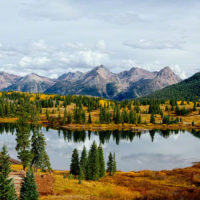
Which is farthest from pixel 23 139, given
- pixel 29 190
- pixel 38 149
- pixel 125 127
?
pixel 125 127

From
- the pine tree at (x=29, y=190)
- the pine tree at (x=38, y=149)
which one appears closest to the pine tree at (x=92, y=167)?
the pine tree at (x=38, y=149)

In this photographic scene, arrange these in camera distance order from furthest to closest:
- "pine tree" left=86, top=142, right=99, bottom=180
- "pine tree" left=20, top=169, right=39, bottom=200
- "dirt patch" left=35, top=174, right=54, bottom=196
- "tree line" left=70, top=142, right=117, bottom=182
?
"tree line" left=70, top=142, right=117, bottom=182 → "pine tree" left=86, top=142, right=99, bottom=180 → "dirt patch" left=35, top=174, right=54, bottom=196 → "pine tree" left=20, top=169, right=39, bottom=200

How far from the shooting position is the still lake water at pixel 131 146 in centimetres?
9825

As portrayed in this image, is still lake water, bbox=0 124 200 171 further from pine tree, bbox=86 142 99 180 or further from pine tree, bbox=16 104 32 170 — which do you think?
pine tree, bbox=16 104 32 170

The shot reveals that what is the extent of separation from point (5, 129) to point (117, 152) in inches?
3676

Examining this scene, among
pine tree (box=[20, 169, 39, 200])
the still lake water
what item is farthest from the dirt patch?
the still lake water

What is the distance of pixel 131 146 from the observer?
129250 millimetres

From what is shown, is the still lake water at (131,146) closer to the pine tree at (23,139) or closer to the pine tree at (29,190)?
the pine tree at (23,139)

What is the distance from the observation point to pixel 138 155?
112 m

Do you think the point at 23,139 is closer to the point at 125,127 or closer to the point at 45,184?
the point at 45,184

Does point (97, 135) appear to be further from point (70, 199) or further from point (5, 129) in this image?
point (70, 199)

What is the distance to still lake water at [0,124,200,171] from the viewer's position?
98250mm

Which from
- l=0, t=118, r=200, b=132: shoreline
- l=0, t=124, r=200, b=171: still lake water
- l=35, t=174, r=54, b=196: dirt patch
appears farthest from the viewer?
l=0, t=118, r=200, b=132: shoreline

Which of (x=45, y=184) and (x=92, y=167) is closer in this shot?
(x=45, y=184)
